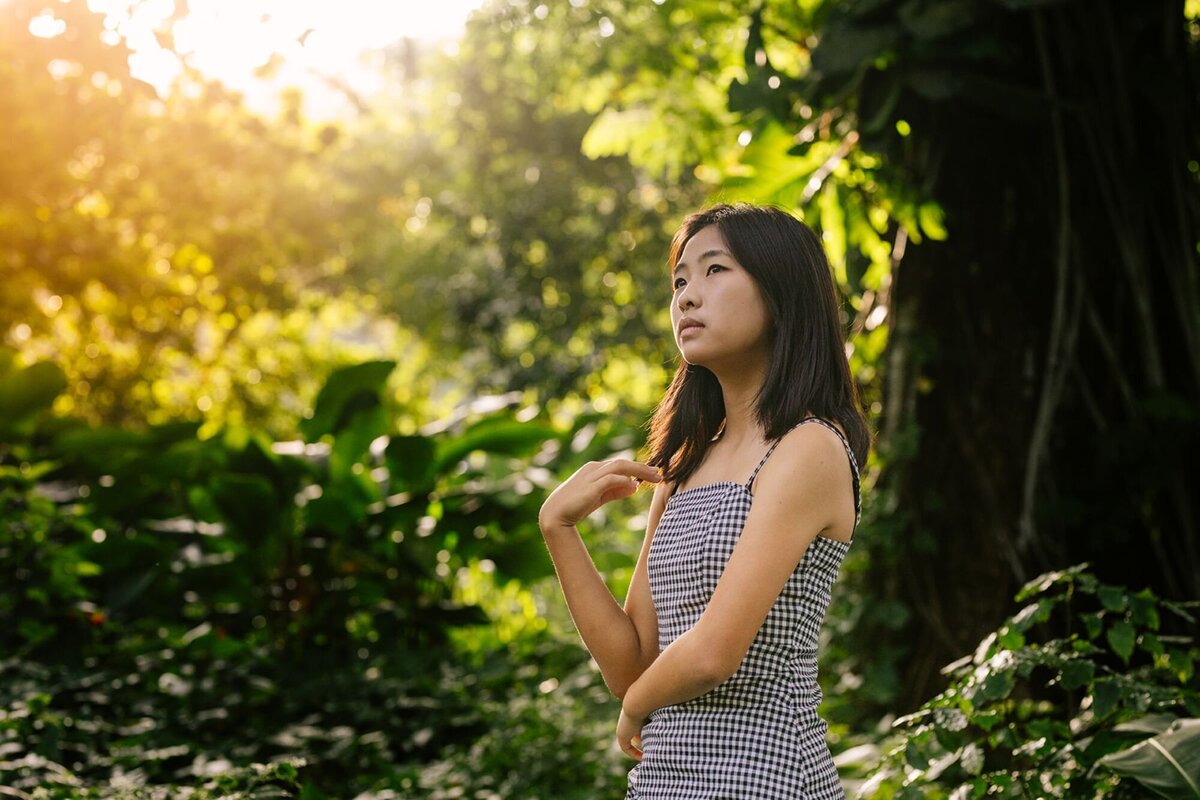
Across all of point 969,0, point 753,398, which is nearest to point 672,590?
point 753,398

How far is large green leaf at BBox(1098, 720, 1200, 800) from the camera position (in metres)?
1.74

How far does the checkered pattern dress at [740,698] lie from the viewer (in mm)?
1483

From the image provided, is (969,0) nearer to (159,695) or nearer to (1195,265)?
(1195,265)

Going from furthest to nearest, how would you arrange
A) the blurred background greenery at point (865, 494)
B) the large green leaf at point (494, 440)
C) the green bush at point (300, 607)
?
the large green leaf at point (494, 440) < the green bush at point (300, 607) < the blurred background greenery at point (865, 494)

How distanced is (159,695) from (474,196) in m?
10.3

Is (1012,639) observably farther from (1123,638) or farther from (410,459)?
(410,459)

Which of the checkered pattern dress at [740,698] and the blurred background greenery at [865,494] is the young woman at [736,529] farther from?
the blurred background greenery at [865,494]

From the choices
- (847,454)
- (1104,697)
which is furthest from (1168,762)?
(847,454)

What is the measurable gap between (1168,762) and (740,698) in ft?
2.41

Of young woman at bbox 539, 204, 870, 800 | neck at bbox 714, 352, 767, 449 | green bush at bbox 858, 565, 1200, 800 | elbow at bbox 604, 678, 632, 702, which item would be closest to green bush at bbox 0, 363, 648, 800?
green bush at bbox 858, 565, 1200, 800

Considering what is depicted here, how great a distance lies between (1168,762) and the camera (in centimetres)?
178

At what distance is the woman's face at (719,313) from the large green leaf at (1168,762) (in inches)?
33.4

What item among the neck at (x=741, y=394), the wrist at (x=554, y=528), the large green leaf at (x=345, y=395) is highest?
the large green leaf at (x=345, y=395)

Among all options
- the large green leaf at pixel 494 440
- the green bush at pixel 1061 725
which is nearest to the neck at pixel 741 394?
the green bush at pixel 1061 725
